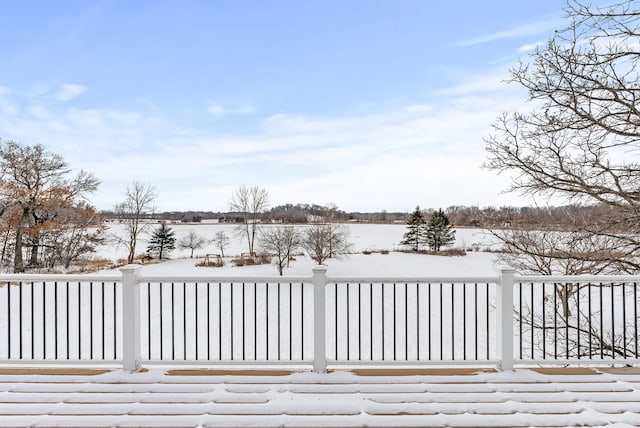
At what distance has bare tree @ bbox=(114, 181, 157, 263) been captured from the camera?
79.2 feet

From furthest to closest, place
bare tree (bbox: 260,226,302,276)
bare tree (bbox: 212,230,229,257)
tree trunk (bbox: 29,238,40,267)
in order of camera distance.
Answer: bare tree (bbox: 212,230,229,257)
bare tree (bbox: 260,226,302,276)
tree trunk (bbox: 29,238,40,267)

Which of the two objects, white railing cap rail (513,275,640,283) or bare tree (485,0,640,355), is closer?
white railing cap rail (513,275,640,283)

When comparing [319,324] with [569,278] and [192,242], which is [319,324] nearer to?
[569,278]

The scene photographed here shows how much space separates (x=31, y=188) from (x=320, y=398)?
59.4 feet

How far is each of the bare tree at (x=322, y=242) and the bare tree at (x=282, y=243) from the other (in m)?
0.61

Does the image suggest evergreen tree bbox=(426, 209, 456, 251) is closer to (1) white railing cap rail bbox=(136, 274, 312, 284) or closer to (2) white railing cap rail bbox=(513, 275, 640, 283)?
(2) white railing cap rail bbox=(513, 275, 640, 283)

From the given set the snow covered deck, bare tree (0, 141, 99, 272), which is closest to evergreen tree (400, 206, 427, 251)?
bare tree (0, 141, 99, 272)

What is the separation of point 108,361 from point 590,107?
7.36 m

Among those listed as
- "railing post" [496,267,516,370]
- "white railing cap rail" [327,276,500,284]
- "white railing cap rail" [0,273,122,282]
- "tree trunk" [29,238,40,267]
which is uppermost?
"white railing cap rail" [0,273,122,282]

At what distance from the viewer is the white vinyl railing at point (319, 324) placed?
9.93ft

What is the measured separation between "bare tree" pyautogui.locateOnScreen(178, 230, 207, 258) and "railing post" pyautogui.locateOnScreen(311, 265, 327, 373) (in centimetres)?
2307

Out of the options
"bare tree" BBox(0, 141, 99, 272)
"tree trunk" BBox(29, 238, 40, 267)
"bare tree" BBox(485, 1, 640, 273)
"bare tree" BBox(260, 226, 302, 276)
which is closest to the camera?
"bare tree" BBox(485, 1, 640, 273)

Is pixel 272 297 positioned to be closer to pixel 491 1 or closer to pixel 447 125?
pixel 447 125

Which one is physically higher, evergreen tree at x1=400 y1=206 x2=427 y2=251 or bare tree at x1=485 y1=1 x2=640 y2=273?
bare tree at x1=485 y1=1 x2=640 y2=273
